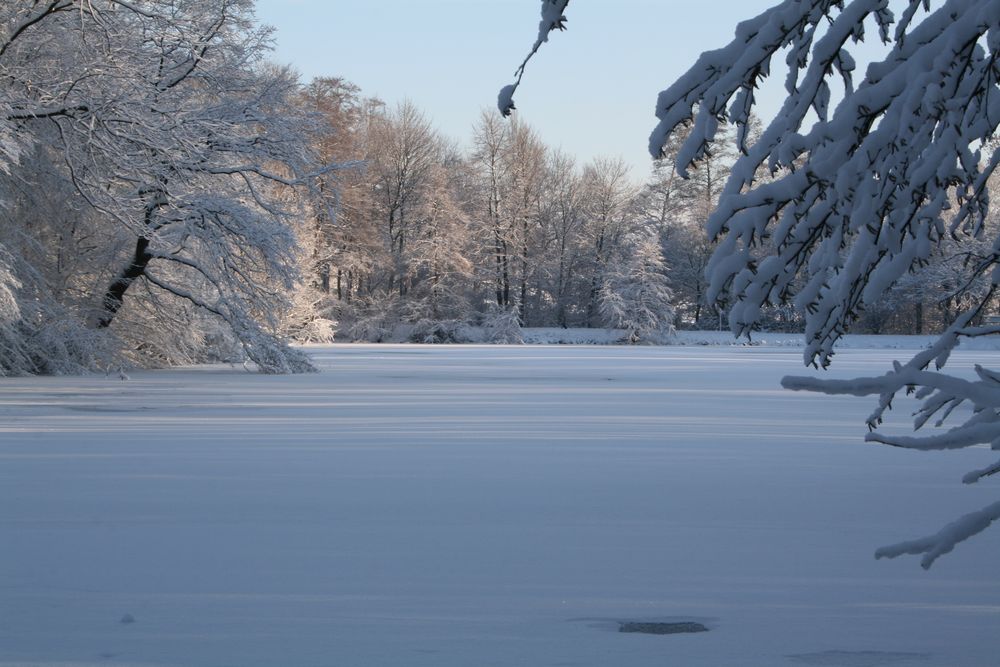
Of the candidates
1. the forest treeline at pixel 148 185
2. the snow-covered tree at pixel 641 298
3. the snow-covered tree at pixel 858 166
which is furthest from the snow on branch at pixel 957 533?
the snow-covered tree at pixel 641 298

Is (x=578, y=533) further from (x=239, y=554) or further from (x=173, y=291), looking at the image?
(x=173, y=291)

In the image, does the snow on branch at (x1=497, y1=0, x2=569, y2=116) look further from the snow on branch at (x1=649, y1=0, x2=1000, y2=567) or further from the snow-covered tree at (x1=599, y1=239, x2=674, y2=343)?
the snow-covered tree at (x1=599, y1=239, x2=674, y2=343)

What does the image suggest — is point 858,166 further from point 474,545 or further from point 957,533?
point 474,545

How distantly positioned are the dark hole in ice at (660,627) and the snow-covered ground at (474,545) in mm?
49

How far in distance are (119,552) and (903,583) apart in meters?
3.19

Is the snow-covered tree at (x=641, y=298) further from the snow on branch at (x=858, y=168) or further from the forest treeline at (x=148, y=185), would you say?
the snow on branch at (x=858, y=168)

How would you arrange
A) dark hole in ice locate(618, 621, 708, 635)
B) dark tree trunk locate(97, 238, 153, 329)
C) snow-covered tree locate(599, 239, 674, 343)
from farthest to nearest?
snow-covered tree locate(599, 239, 674, 343) → dark tree trunk locate(97, 238, 153, 329) → dark hole in ice locate(618, 621, 708, 635)

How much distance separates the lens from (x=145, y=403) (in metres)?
12.0

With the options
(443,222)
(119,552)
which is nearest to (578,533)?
(119,552)

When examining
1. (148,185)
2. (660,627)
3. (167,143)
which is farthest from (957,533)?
Answer: (148,185)

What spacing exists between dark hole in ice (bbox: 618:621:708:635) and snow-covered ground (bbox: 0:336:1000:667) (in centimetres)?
5

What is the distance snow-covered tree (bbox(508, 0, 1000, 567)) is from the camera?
2.46m

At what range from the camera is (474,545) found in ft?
15.7

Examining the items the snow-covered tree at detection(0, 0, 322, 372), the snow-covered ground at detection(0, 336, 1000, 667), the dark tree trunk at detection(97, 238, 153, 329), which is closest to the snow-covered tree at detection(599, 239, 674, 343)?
the snow-covered tree at detection(0, 0, 322, 372)
